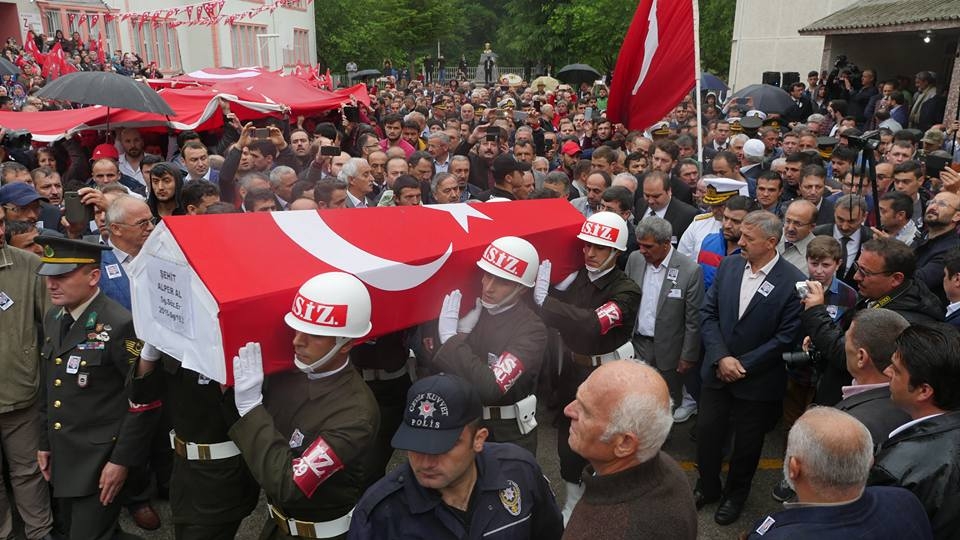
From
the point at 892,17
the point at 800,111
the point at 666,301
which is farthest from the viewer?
the point at 800,111

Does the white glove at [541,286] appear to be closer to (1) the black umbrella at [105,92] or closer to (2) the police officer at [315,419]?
(2) the police officer at [315,419]

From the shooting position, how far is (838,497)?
212 centimetres

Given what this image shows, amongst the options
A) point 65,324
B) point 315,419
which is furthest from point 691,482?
point 65,324

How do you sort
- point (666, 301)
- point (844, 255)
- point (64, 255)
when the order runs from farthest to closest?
point (844, 255) < point (666, 301) < point (64, 255)

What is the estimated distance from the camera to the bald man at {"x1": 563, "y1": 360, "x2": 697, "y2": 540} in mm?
2029

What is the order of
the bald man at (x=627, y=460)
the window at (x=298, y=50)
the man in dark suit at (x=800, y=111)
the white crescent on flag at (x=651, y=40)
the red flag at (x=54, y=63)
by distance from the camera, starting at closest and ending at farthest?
the bald man at (x=627, y=460)
the white crescent on flag at (x=651, y=40)
the man in dark suit at (x=800, y=111)
the red flag at (x=54, y=63)
the window at (x=298, y=50)

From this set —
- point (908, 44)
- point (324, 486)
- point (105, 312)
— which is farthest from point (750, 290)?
point (908, 44)

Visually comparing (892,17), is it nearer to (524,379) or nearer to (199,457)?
(524,379)

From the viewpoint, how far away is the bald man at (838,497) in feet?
6.82

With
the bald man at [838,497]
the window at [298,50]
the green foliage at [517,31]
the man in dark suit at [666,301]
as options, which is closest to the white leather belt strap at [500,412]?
the bald man at [838,497]

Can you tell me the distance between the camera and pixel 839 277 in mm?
4852

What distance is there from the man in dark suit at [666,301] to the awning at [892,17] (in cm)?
1071

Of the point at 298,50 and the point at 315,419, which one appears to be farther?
the point at 298,50

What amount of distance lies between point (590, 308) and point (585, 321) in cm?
34
